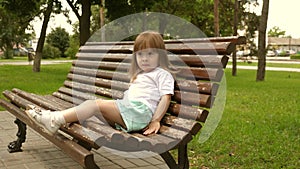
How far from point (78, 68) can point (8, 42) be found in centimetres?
4396

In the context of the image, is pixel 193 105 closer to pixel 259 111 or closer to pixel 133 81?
pixel 133 81

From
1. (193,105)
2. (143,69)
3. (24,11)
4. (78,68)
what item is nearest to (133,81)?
(143,69)

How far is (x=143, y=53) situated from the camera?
147 inches

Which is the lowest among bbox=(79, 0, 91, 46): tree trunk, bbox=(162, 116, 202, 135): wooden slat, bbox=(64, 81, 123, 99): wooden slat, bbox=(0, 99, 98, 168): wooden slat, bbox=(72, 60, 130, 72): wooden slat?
bbox=(0, 99, 98, 168): wooden slat

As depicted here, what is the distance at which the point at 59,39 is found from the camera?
58.3 meters

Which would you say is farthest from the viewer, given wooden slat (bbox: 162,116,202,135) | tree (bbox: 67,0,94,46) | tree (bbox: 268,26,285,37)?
tree (bbox: 268,26,285,37)

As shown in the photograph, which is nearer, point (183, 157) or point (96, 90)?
point (183, 157)

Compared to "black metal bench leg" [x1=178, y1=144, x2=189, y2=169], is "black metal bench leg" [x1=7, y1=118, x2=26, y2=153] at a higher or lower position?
lower

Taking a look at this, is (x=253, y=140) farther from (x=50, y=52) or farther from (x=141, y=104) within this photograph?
(x=50, y=52)

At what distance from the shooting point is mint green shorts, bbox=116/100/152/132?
3.47m

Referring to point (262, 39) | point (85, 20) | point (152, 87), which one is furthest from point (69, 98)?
point (85, 20)

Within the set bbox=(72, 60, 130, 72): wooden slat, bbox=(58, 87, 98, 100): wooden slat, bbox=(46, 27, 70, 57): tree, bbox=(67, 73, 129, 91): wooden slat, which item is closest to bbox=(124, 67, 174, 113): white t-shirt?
bbox=(67, 73, 129, 91): wooden slat

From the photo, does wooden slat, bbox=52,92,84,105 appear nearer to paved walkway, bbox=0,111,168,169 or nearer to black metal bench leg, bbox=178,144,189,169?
paved walkway, bbox=0,111,168,169

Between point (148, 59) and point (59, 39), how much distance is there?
5626cm
